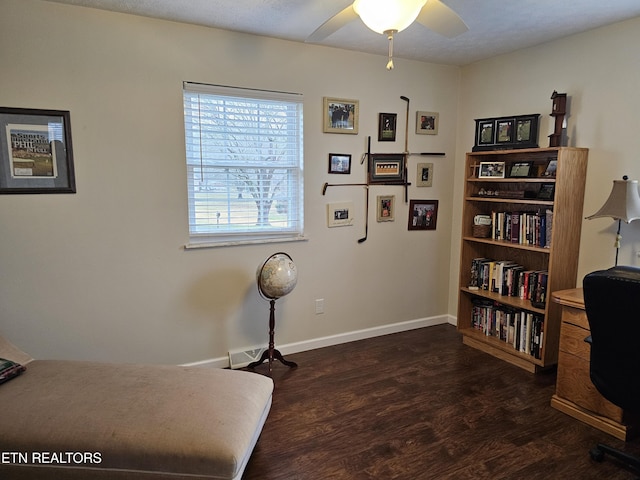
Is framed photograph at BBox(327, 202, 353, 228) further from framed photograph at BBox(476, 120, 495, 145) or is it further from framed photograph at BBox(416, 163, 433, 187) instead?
framed photograph at BBox(476, 120, 495, 145)

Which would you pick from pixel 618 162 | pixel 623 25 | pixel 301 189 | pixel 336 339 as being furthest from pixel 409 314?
pixel 623 25

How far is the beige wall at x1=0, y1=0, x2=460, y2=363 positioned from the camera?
8.18 feet

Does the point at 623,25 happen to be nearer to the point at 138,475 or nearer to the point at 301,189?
the point at 301,189

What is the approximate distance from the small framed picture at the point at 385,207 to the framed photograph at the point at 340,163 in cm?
42

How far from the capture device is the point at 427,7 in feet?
6.18

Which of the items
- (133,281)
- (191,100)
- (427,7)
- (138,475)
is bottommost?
(138,475)

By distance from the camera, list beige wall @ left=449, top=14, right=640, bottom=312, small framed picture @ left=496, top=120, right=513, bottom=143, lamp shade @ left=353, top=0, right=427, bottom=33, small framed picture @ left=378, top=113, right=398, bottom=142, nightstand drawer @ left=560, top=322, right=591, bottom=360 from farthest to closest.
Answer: small framed picture @ left=378, top=113, right=398, bottom=142 → small framed picture @ left=496, top=120, right=513, bottom=143 → beige wall @ left=449, top=14, right=640, bottom=312 → nightstand drawer @ left=560, top=322, right=591, bottom=360 → lamp shade @ left=353, top=0, right=427, bottom=33

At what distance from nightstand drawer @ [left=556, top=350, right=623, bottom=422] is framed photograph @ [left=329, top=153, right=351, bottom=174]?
1.99 m

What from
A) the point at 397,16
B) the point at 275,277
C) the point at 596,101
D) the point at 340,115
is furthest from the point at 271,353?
the point at 596,101

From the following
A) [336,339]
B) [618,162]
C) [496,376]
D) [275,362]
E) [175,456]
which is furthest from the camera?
[336,339]

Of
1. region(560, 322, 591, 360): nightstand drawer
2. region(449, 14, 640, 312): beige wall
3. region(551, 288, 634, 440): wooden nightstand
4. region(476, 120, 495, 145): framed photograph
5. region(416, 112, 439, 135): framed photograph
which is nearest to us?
region(551, 288, 634, 440): wooden nightstand

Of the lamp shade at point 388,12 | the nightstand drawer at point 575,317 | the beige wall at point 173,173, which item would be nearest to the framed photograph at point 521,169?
the beige wall at point 173,173

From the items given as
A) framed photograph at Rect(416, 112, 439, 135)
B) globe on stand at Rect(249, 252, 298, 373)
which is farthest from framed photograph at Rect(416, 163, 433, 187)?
globe on stand at Rect(249, 252, 298, 373)

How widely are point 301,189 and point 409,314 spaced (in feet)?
5.62
